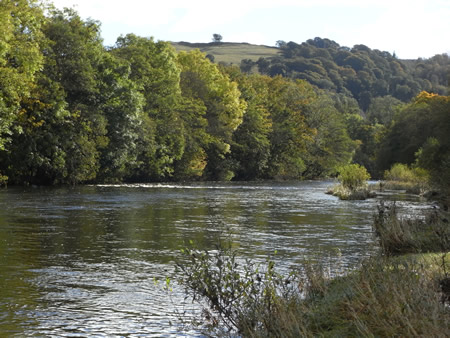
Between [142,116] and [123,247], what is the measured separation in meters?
50.9

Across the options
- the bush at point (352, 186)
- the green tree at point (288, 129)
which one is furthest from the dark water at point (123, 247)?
the green tree at point (288, 129)

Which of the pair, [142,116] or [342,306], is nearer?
[342,306]

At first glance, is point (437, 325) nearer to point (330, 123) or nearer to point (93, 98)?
point (93, 98)

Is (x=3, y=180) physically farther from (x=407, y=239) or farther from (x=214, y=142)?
(x=407, y=239)

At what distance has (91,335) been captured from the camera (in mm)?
10867

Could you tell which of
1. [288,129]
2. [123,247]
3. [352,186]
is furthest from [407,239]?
[288,129]

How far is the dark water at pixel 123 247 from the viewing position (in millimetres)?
12116

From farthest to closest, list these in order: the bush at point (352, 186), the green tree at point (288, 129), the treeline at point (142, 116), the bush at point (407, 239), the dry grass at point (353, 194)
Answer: the green tree at point (288, 129) < the treeline at point (142, 116) < the bush at point (352, 186) < the dry grass at point (353, 194) < the bush at point (407, 239)

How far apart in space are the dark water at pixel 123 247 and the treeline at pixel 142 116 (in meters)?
12.7

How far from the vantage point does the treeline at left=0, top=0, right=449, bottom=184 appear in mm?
51969

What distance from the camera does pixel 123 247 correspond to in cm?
2148

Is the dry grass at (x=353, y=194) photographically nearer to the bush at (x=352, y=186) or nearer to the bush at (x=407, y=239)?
the bush at (x=352, y=186)

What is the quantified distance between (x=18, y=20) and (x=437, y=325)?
4480 cm

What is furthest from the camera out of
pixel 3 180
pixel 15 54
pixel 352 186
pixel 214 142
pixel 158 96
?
pixel 214 142
